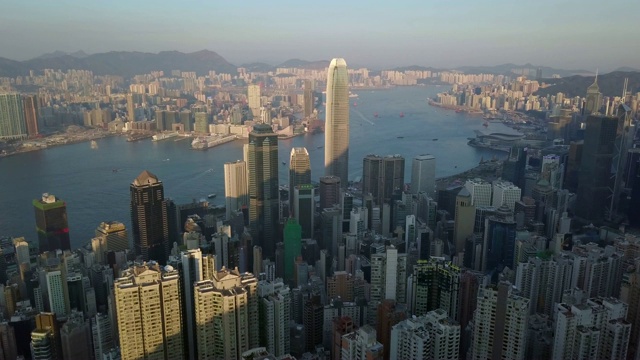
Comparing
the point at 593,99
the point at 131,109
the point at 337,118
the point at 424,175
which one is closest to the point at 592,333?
the point at 424,175

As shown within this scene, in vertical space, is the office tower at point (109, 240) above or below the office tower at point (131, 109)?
below

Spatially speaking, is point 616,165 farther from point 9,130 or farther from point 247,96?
point 9,130

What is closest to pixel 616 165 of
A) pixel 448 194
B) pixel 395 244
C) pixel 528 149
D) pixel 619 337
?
pixel 448 194

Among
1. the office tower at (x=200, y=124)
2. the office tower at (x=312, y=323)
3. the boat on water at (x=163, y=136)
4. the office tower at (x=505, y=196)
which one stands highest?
the office tower at (x=200, y=124)

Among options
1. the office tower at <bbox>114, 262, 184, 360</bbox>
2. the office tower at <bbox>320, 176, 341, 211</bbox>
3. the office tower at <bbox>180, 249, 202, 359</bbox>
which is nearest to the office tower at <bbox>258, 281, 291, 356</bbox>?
the office tower at <bbox>180, 249, 202, 359</bbox>

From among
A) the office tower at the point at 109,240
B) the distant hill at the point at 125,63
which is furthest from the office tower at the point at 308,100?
the office tower at the point at 109,240

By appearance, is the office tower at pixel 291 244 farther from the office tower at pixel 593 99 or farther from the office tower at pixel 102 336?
the office tower at pixel 593 99
